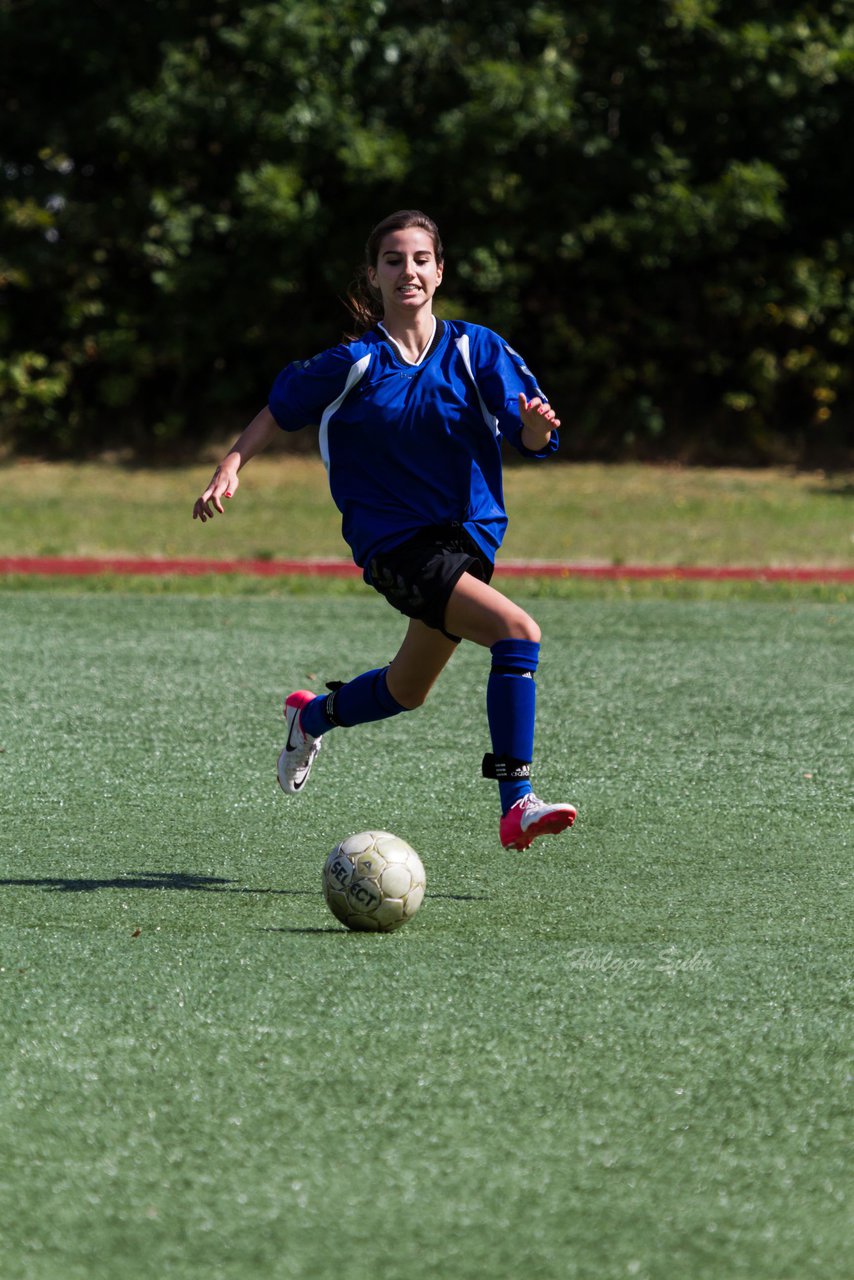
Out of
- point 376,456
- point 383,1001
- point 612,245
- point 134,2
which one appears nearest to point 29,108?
point 134,2

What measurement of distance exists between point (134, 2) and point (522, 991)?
2229cm

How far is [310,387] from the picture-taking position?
5461mm

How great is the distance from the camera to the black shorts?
17.3 ft

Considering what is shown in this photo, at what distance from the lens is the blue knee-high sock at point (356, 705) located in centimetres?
591

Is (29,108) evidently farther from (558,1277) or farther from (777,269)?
(558,1277)

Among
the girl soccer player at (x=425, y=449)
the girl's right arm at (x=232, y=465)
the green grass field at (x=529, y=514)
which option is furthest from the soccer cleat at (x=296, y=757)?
the green grass field at (x=529, y=514)

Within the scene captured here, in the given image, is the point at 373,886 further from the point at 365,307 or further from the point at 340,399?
the point at 365,307

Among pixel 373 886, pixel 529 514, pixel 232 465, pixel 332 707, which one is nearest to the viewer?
pixel 373 886

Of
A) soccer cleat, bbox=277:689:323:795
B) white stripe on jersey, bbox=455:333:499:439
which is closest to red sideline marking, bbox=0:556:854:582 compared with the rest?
soccer cleat, bbox=277:689:323:795

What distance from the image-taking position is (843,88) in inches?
931

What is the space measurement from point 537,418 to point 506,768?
1114 millimetres

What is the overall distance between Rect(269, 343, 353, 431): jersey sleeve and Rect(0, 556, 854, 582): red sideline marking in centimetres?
989

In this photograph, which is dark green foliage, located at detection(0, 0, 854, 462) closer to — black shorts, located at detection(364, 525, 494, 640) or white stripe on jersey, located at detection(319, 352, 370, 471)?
white stripe on jersey, located at detection(319, 352, 370, 471)

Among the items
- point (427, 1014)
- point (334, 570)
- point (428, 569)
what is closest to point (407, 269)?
point (428, 569)
